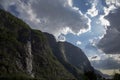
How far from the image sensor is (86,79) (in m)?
195

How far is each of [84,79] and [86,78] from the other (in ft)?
5.33

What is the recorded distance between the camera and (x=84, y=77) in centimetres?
19638

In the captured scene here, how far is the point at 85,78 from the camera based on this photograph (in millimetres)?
195000

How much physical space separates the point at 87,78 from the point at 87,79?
1.06 meters

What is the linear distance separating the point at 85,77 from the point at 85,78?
1.06 m

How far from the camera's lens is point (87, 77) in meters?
200

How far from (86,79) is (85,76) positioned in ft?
12.1

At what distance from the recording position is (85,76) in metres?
198

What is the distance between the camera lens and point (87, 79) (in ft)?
643

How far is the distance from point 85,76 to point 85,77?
85.7 inches

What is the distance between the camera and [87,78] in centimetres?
19700

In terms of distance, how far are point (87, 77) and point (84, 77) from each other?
13.5 ft

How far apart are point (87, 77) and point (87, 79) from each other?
3.65 metres

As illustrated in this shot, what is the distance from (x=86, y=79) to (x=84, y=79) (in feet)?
4.82
